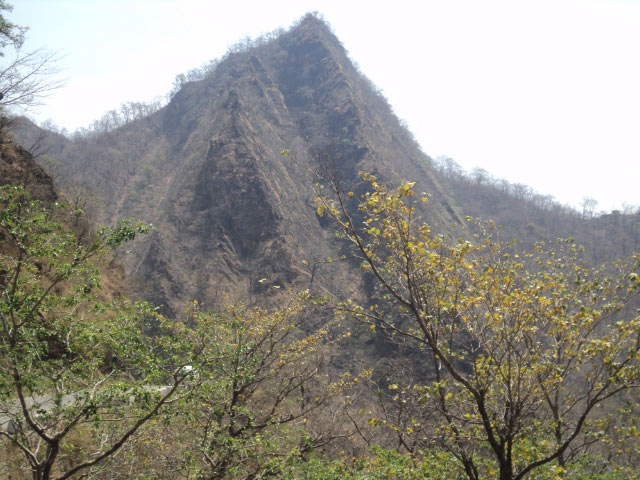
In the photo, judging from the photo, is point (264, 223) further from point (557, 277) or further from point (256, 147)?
point (557, 277)

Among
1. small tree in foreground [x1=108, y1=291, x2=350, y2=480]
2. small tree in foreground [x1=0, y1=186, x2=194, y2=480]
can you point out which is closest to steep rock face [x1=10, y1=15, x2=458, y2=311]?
small tree in foreground [x1=108, y1=291, x2=350, y2=480]

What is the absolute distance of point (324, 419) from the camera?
2030 cm

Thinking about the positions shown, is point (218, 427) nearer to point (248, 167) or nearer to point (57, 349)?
point (57, 349)

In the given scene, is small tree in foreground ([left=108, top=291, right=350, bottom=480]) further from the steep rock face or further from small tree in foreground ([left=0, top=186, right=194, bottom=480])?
the steep rock face

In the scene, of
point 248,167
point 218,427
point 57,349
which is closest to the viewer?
point 57,349

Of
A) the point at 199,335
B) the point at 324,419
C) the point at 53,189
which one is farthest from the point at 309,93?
the point at 199,335

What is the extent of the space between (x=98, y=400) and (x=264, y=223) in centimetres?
3947

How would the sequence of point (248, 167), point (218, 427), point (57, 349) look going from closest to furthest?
point (57, 349) → point (218, 427) → point (248, 167)

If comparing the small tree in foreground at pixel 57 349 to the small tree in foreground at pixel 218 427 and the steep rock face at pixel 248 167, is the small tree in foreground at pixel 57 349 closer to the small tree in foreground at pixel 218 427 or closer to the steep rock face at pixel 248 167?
the small tree in foreground at pixel 218 427

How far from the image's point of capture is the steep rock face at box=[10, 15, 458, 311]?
40594mm

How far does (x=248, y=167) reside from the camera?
48.2 metres

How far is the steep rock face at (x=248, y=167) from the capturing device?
133 ft

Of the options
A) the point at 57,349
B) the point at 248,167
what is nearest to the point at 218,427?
the point at 57,349

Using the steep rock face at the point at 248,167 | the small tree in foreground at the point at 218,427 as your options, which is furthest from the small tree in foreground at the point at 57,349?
the steep rock face at the point at 248,167
